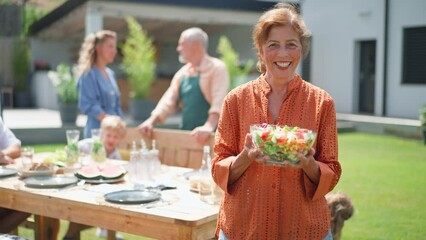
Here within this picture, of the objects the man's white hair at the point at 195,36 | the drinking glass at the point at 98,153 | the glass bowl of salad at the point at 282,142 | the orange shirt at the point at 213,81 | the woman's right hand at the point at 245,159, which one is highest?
the man's white hair at the point at 195,36

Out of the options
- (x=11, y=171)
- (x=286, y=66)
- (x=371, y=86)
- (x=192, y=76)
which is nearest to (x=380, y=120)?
(x=371, y=86)

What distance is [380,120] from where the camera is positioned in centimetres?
1439

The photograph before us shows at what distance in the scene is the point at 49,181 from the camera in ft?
11.6

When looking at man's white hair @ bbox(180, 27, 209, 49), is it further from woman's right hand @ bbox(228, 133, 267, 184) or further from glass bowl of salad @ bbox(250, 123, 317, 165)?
glass bowl of salad @ bbox(250, 123, 317, 165)

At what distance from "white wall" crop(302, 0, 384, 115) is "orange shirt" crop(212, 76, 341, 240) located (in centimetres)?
1393

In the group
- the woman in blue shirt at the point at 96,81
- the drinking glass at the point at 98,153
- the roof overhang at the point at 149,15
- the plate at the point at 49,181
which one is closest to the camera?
the plate at the point at 49,181

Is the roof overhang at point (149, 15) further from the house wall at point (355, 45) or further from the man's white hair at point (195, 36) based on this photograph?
the man's white hair at point (195, 36)

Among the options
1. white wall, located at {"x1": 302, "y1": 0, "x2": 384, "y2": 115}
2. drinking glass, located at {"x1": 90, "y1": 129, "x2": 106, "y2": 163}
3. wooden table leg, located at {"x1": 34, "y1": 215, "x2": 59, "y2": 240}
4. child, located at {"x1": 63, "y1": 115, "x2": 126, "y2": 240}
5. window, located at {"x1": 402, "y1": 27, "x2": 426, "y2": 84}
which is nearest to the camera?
wooden table leg, located at {"x1": 34, "y1": 215, "x2": 59, "y2": 240}

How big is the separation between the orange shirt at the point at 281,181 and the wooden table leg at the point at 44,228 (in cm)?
214

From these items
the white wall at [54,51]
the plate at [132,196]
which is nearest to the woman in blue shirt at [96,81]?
the plate at [132,196]

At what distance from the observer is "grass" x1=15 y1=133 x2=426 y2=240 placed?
546 centimetres

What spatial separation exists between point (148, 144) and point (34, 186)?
176 centimetres

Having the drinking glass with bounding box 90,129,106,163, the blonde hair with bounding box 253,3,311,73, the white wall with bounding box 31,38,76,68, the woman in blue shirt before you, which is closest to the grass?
the woman in blue shirt

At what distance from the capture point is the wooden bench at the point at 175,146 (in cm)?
479
